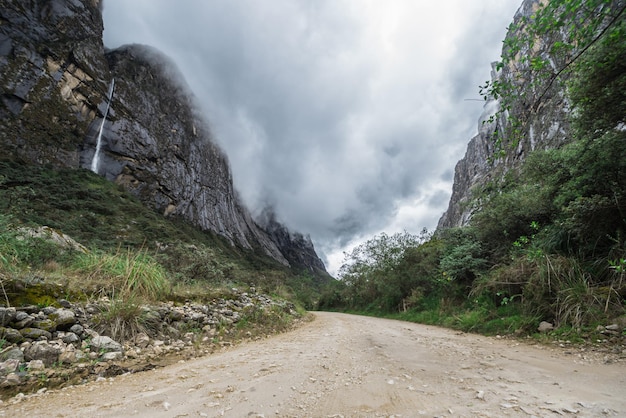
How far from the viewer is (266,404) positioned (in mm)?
2648

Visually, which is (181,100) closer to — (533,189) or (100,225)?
(100,225)

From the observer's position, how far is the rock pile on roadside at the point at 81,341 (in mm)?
3449

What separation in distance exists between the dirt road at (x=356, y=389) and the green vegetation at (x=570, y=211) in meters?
2.20

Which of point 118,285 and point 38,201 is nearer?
point 118,285

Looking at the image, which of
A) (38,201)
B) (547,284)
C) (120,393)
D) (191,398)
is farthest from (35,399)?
(38,201)

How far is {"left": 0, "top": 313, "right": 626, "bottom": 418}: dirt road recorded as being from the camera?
248 centimetres

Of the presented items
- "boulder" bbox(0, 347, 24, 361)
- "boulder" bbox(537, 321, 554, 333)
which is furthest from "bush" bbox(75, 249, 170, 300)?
"boulder" bbox(537, 321, 554, 333)

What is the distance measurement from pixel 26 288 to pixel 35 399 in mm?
2607

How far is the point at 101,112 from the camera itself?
6650 cm

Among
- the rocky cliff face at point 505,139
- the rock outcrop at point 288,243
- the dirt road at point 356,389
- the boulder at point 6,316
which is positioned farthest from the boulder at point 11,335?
the rock outcrop at point 288,243

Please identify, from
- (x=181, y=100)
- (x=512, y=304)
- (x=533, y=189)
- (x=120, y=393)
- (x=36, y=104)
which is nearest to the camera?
(x=120, y=393)

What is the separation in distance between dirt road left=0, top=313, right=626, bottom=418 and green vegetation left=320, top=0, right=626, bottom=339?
220cm

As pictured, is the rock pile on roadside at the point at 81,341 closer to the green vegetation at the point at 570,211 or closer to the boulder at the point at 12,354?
the boulder at the point at 12,354

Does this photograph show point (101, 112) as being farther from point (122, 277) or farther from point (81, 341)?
point (81, 341)
